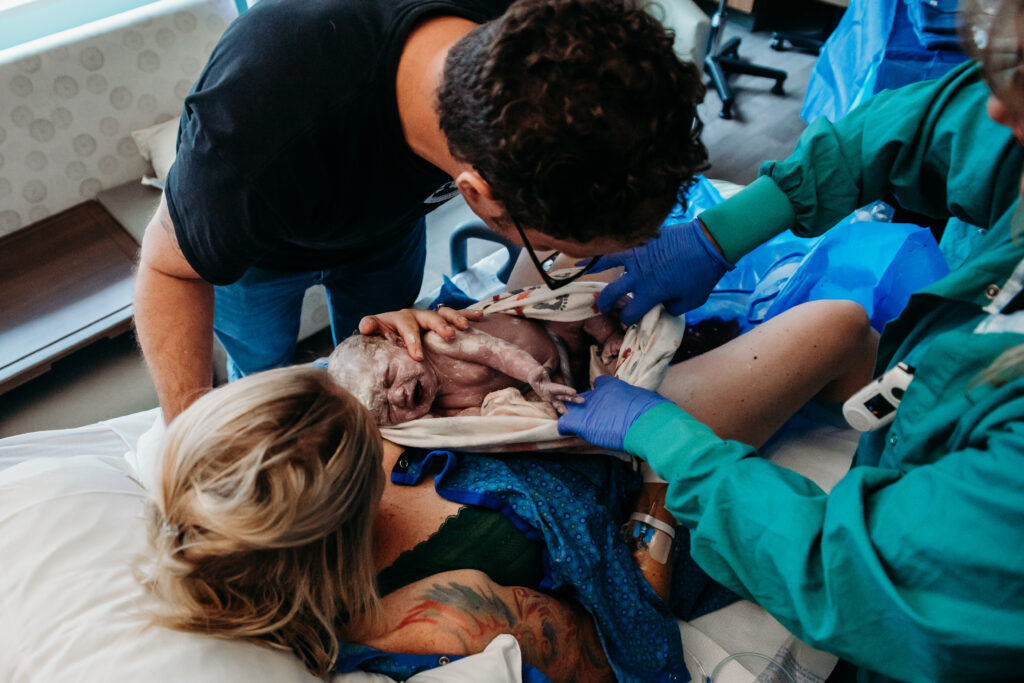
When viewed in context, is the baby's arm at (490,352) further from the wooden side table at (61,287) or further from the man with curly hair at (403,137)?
Result: the wooden side table at (61,287)

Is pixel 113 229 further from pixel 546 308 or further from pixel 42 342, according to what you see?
pixel 546 308

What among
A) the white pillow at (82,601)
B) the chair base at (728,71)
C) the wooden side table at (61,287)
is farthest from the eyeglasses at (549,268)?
the chair base at (728,71)

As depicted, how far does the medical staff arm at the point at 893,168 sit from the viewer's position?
1239 mm

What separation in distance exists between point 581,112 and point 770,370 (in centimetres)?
91

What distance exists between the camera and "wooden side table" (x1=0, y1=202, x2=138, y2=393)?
267 centimetres

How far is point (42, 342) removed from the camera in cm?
268

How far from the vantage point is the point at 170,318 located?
4.62ft

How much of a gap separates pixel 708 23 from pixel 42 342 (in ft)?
11.1

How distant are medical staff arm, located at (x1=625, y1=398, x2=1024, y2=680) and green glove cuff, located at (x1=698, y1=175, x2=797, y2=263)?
2.34 ft

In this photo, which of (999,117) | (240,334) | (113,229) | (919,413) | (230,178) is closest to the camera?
(999,117)

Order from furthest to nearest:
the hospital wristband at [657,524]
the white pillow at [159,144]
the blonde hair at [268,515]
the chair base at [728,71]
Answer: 1. the chair base at [728,71]
2. the white pillow at [159,144]
3. the hospital wristband at [657,524]
4. the blonde hair at [268,515]

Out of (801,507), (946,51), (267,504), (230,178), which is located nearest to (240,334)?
(230,178)

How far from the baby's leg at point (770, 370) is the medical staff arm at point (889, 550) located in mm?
482

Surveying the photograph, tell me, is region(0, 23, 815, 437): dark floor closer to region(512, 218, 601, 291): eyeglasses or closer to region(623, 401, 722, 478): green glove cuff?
region(512, 218, 601, 291): eyeglasses
